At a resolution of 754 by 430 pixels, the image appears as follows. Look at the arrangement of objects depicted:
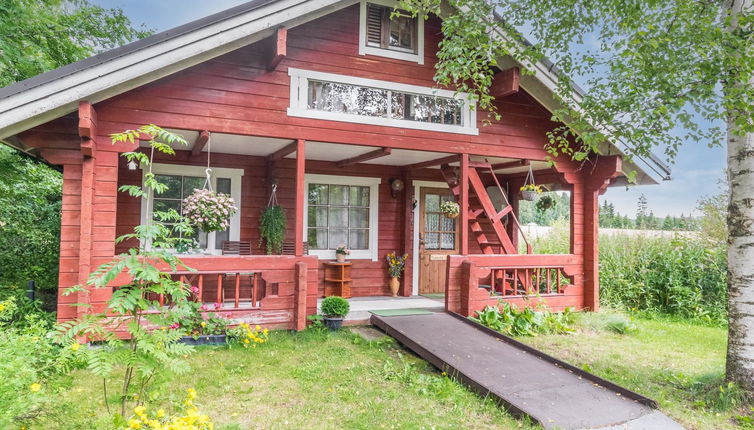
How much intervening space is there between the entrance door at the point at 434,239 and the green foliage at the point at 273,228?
2739 millimetres

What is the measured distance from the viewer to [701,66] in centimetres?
356

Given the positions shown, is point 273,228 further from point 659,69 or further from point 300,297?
point 659,69

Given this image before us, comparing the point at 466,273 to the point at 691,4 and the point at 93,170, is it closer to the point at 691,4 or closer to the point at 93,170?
the point at 691,4

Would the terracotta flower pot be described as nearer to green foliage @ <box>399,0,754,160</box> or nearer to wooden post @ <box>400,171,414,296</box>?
wooden post @ <box>400,171,414,296</box>

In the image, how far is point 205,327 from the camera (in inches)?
199

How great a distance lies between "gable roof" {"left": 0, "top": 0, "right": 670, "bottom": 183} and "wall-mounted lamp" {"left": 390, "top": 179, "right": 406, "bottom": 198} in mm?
3331

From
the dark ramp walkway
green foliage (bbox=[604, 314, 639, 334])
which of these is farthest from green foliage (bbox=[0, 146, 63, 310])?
green foliage (bbox=[604, 314, 639, 334])

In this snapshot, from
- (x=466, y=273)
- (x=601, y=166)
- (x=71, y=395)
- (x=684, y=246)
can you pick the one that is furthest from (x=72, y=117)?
(x=684, y=246)

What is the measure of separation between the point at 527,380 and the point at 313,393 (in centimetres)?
193

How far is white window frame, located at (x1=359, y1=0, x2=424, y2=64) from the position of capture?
601 cm

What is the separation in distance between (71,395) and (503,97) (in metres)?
6.28

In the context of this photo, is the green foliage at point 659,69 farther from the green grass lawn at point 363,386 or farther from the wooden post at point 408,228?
the wooden post at point 408,228

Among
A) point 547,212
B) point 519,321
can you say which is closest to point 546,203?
point 519,321

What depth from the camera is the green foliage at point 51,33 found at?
6816 mm
